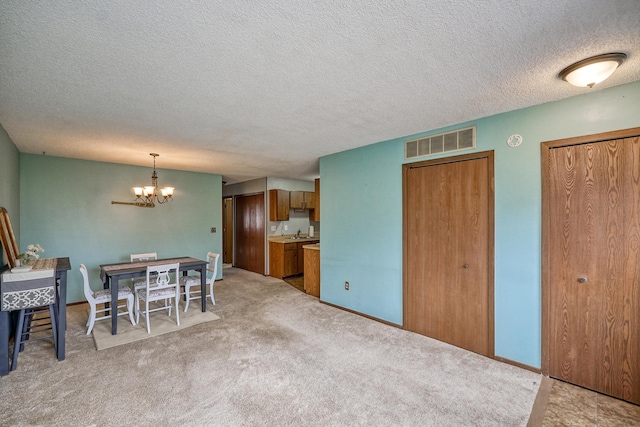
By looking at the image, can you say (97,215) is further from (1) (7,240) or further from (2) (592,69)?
(2) (592,69)

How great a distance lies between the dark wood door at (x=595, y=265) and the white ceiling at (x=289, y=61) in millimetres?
658

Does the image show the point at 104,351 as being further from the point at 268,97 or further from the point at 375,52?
the point at 375,52

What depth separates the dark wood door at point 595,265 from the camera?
7.20 feet

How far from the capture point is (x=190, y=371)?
260cm

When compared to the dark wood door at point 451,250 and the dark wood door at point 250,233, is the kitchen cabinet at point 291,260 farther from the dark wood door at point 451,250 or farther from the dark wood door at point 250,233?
the dark wood door at point 451,250

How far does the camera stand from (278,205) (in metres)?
6.66

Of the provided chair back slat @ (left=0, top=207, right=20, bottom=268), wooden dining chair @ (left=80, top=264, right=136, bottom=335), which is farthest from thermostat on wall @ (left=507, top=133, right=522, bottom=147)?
chair back slat @ (left=0, top=207, right=20, bottom=268)

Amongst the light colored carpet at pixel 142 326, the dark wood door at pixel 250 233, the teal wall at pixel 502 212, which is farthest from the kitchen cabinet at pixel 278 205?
the light colored carpet at pixel 142 326

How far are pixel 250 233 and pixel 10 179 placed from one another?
177 inches

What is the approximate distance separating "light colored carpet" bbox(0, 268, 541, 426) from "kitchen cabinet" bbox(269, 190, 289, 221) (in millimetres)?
3373

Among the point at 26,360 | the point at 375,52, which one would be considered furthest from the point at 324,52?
the point at 26,360

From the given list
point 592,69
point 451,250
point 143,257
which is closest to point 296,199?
point 143,257

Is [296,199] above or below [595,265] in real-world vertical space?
above

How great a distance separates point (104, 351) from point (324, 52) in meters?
3.62
